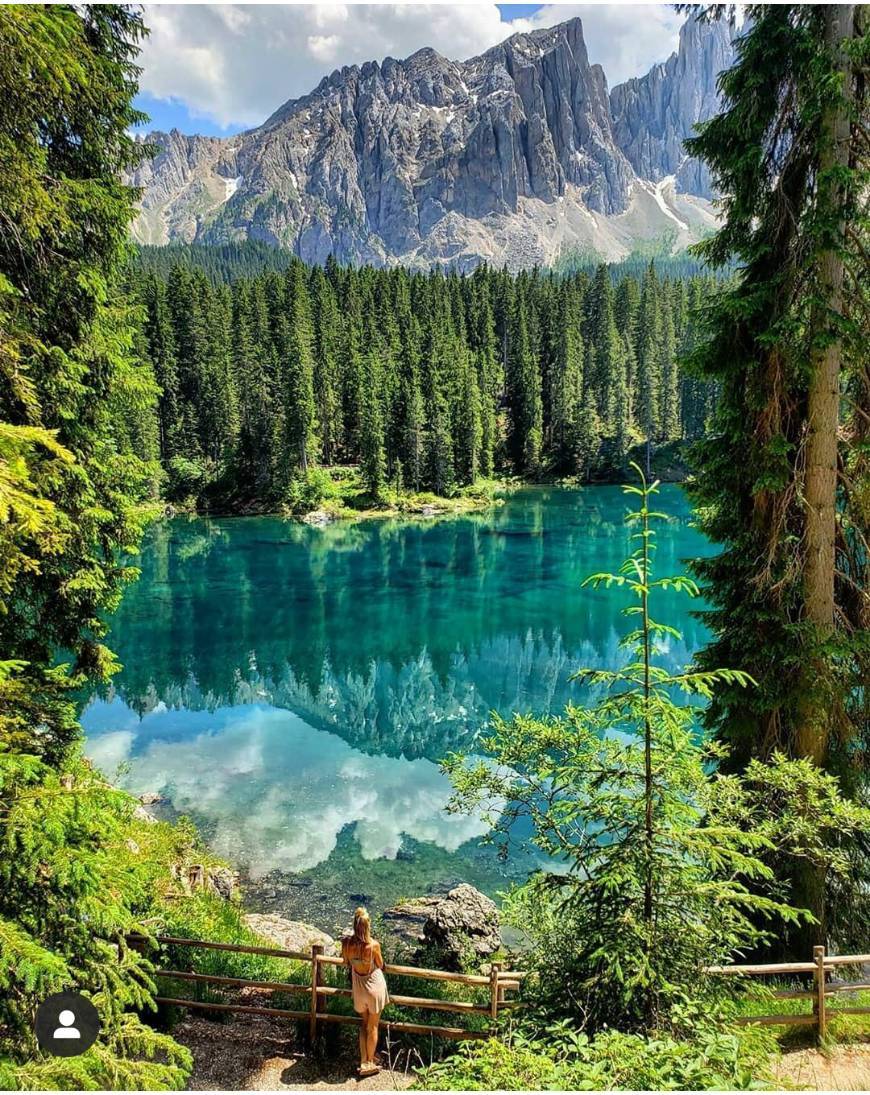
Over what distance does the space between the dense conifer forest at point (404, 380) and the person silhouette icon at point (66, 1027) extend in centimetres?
6035

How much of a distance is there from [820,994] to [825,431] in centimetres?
605

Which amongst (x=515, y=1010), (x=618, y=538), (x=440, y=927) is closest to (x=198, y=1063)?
(x=515, y=1010)

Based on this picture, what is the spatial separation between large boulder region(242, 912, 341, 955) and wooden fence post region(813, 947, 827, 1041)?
21.8 feet

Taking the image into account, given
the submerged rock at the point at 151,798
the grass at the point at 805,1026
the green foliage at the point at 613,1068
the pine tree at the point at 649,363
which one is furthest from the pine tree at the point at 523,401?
the green foliage at the point at 613,1068

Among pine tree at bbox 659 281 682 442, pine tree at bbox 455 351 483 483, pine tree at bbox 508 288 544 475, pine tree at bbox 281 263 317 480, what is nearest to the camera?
pine tree at bbox 281 263 317 480

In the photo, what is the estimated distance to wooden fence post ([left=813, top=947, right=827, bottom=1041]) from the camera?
697 cm

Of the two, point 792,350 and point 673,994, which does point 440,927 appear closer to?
point 673,994

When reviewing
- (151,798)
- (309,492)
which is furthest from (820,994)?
(309,492)

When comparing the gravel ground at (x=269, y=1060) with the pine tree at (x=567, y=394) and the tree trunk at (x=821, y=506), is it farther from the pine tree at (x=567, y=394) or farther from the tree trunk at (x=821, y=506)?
the pine tree at (x=567, y=394)

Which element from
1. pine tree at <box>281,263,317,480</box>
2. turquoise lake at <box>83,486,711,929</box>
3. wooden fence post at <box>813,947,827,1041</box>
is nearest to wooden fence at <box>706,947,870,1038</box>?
wooden fence post at <box>813,947,827,1041</box>

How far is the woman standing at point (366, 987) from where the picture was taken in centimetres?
711

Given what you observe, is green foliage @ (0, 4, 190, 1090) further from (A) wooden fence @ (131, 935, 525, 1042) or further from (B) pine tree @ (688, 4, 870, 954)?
(B) pine tree @ (688, 4, 870, 954)

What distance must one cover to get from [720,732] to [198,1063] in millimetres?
6993

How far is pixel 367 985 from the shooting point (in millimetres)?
7133
